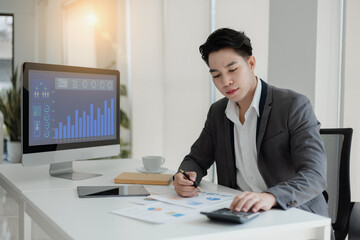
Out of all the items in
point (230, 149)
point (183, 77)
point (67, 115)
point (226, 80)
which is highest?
point (183, 77)

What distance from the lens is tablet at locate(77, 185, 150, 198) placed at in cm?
153

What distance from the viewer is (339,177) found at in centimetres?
194

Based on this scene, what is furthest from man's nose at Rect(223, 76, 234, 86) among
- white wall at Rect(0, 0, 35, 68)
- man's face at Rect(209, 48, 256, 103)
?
white wall at Rect(0, 0, 35, 68)

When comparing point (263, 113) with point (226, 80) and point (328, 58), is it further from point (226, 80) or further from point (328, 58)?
point (328, 58)

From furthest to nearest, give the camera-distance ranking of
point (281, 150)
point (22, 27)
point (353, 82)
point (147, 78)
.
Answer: point (22, 27) → point (147, 78) → point (353, 82) → point (281, 150)

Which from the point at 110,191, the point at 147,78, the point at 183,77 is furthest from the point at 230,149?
the point at 147,78

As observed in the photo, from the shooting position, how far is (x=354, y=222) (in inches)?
66.3

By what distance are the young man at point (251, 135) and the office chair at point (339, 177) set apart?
0.26m

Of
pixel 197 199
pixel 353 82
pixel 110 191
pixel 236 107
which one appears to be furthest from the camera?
pixel 353 82

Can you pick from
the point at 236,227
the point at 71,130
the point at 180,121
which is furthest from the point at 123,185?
the point at 180,121

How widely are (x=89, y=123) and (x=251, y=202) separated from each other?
3.48ft

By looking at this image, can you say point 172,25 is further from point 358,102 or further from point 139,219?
point 139,219

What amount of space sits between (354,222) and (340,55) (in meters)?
1.57

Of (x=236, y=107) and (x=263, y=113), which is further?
(x=236, y=107)
